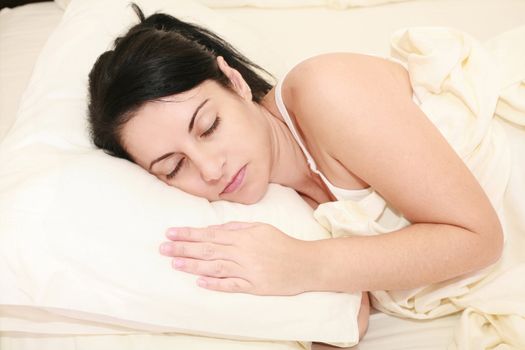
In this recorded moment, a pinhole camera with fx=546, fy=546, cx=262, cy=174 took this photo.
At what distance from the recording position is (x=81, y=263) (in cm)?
98

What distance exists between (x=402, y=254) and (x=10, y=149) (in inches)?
34.6

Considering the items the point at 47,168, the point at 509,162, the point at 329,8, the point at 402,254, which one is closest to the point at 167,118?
the point at 47,168

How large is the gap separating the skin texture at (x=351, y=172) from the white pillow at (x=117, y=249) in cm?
4

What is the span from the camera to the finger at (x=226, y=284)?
39.9 inches

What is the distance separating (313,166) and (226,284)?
412 mm

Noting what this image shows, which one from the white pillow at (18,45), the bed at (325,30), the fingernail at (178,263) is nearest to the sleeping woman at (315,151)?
the fingernail at (178,263)

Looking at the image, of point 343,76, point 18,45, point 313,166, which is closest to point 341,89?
point 343,76

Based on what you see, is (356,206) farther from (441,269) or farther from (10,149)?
(10,149)

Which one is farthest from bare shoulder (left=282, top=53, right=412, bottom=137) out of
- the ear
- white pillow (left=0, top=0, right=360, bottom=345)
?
white pillow (left=0, top=0, right=360, bottom=345)

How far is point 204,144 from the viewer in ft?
3.72

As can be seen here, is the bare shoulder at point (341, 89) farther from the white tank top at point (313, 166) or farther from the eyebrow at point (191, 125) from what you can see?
the eyebrow at point (191, 125)

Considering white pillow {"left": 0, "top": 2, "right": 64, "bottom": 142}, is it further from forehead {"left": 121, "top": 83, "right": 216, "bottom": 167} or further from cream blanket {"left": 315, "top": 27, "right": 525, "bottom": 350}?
cream blanket {"left": 315, "top": 27, "right": 525, "bottom": 350}

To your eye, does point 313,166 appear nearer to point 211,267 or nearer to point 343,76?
point 343,76

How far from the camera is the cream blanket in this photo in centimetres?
115
